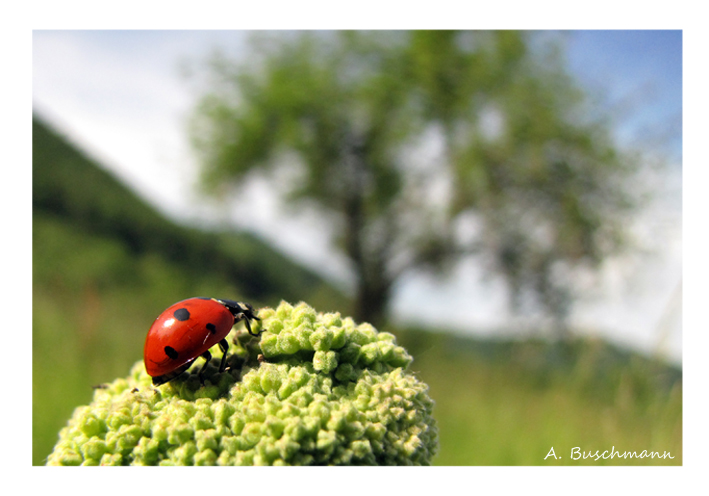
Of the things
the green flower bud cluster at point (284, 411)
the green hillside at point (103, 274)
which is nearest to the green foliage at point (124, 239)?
the green hillside at point (103, 274)

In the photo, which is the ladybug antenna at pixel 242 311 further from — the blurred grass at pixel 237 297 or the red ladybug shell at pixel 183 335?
the blurred grass at pixel 237 297

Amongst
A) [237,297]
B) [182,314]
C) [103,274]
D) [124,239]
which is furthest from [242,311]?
[124,239]

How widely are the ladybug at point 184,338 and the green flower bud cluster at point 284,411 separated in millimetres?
28

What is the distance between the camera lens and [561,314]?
27.2 feet

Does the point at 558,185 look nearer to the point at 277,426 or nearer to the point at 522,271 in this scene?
the point at 522,271

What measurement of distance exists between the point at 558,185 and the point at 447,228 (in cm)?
195

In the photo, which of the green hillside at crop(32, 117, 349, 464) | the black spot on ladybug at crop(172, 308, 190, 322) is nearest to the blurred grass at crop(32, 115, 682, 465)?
the green hillside at crop(32, 117, 349, 464)

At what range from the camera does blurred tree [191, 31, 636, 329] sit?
26.9 feet

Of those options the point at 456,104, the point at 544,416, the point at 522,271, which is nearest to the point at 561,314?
the point at 522,271

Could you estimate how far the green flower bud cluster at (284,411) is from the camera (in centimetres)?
72

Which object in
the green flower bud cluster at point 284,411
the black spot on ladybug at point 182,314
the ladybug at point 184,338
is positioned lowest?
the green flower bud cluster at point 284,411

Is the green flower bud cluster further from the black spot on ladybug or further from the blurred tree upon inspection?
the blurred tree

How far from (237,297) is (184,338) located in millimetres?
7219

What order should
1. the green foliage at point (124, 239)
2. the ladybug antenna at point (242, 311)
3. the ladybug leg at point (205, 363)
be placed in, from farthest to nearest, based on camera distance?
the green foliage at point (124, 239) → the ladybug antenna at point (242, 311) → the ladybug leg at point (205, 363)
